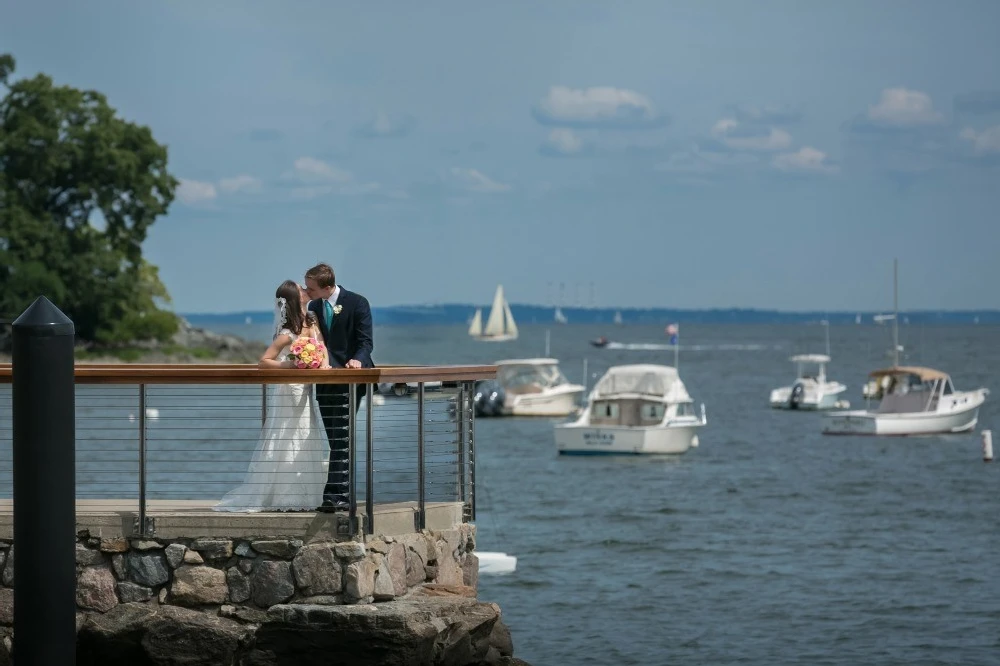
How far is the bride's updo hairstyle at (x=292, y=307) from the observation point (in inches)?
449

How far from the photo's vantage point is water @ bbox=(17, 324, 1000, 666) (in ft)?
69.8

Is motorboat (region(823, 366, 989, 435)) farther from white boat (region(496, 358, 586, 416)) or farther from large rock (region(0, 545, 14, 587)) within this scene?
large rock (region(0, 545, 14, 587))

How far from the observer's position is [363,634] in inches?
402

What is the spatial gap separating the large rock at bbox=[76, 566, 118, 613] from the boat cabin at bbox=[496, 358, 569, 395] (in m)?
65.7

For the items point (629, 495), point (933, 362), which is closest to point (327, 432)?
point (629, 495)

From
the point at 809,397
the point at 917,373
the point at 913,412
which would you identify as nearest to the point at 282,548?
the point at 913,412

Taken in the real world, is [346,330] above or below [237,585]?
above

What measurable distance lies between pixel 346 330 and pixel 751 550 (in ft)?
66.2

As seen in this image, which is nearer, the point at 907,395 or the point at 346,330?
the point at 346,330

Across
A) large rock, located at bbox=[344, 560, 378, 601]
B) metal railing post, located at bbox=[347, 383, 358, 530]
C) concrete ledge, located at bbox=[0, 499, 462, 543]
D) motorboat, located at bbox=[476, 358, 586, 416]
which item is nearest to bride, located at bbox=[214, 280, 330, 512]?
concrete ledge, located at bbox=[0, 499, 462, 543]

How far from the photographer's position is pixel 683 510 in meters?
38.0

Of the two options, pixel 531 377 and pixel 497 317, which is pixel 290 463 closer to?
pixel 531 377

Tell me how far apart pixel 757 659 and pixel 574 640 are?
2445 mm

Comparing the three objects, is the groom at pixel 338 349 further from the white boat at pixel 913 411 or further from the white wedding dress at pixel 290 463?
the white boat at pixel 913 411
